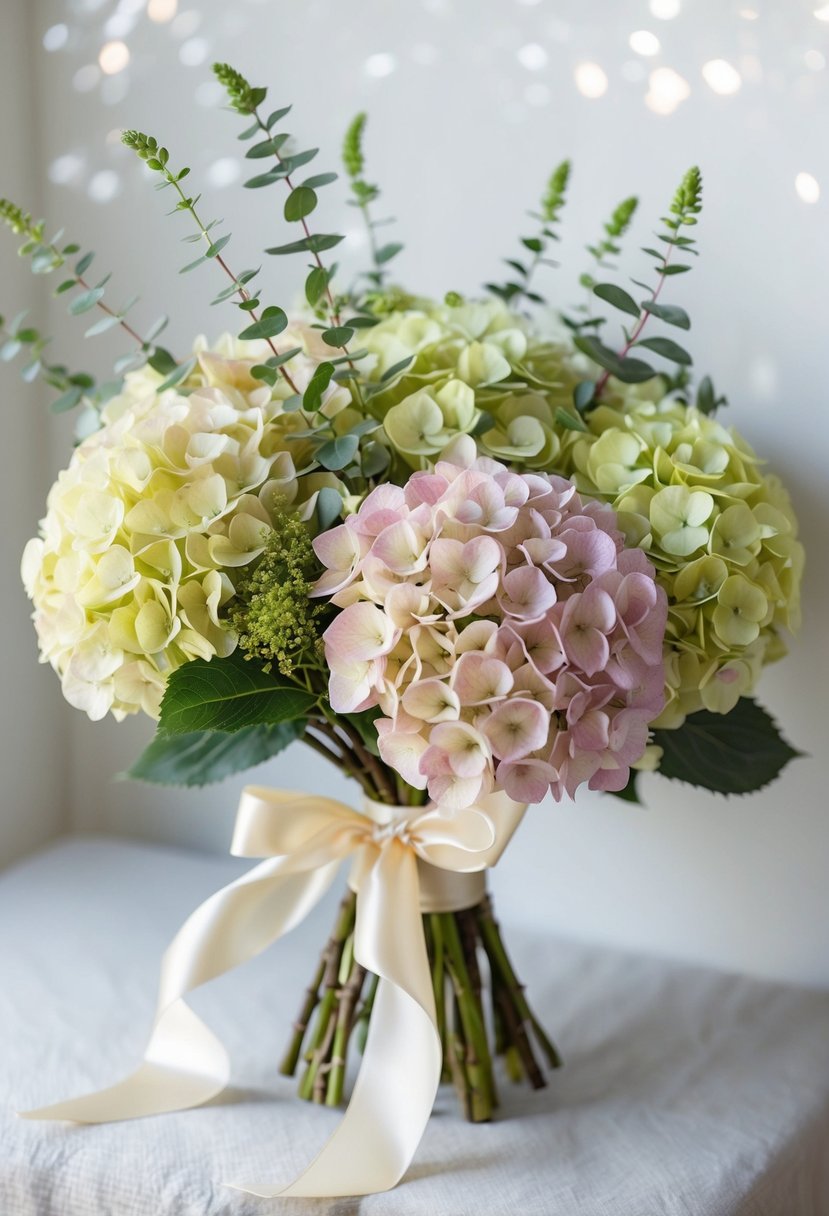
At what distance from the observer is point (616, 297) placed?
826mm

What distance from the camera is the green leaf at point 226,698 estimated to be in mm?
703

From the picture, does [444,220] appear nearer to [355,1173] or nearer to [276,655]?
[276,655]

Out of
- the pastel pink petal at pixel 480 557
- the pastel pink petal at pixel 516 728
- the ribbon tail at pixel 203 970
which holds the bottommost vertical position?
the ribbon tail at pixel 203 970

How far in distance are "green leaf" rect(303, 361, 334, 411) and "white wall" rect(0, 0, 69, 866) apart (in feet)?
2.01

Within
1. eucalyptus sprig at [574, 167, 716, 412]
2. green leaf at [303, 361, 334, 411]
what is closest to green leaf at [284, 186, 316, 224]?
green leaf at [303, 361, 334, 411]

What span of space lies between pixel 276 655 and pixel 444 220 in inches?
21.9

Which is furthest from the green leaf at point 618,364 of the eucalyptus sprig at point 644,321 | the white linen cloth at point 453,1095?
the white linen cloth at point 453,1095

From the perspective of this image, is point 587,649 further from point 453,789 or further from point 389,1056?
point 389,1056

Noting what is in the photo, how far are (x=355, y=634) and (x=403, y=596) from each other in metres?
0.04

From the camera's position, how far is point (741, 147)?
964 millimetres

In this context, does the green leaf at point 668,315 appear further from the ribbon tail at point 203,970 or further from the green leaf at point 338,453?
the ribbon tail at point 203,970

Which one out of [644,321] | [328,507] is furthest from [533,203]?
[328,507]

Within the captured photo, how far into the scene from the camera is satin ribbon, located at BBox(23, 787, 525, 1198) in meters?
0.79

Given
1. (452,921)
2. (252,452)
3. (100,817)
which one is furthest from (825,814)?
(100,817)
